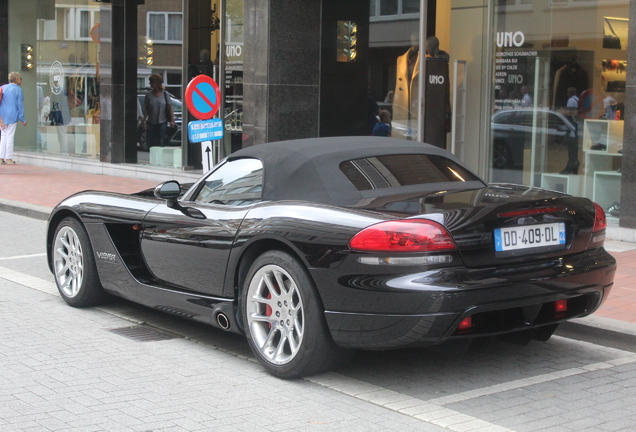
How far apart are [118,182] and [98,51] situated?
407 cm

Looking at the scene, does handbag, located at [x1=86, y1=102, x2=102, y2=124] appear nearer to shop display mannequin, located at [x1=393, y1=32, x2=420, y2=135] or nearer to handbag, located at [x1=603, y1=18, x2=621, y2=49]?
shop display mannequin, located at [x1=393, y1=32, x2=420, y2=135]

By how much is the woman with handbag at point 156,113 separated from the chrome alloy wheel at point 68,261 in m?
10.8

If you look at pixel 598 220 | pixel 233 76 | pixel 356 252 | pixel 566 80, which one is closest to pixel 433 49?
pixel 566 80

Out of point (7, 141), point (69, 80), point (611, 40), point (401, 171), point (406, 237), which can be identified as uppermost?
point (611, 40)

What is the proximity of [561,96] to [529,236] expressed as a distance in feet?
24.0

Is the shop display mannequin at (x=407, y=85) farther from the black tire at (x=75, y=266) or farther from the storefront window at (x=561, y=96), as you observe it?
the black tire at (x=75, y=266)

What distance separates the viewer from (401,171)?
18.2 ft

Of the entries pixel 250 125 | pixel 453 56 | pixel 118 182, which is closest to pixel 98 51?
pixel 118 182

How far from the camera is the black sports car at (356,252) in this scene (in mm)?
4492

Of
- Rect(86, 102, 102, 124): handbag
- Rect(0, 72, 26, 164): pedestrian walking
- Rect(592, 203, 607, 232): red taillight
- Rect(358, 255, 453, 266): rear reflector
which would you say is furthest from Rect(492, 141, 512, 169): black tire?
Rect(0, 72, 26, 164): pedestrian walking

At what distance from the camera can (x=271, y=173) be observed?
17.9ft

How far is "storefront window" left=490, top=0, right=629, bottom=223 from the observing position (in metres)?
10.9

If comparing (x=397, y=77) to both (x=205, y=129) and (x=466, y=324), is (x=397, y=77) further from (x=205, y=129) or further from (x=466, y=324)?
(x=466, y=324)

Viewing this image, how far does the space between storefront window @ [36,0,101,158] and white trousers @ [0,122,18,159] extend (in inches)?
42.1
